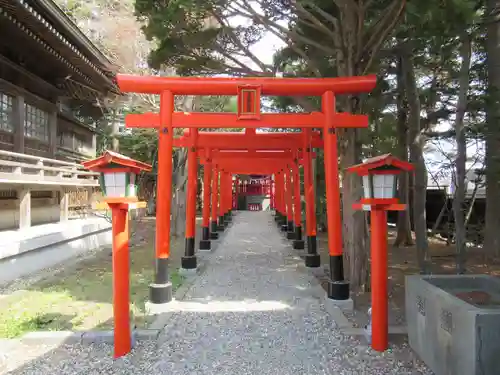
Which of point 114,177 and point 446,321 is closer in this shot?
point 446,321

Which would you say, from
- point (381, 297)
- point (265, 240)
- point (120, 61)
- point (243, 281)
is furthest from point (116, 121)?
point (381, 297)

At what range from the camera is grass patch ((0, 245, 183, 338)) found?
5.03 m

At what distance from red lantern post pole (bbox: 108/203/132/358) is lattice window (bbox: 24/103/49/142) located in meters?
7.46

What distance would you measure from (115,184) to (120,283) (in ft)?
3.39

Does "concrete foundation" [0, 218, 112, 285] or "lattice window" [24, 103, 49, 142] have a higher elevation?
"lattice window" [24, 103, 49, 142]

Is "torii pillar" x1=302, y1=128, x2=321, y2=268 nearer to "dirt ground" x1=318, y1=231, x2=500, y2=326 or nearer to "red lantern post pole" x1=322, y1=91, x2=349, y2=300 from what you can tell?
"dirt ground" x1=318, y1=231, x2=500, y2=326

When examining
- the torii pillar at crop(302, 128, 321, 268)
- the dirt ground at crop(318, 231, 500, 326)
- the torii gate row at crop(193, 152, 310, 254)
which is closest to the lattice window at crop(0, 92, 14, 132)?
the torii gate row at crop(193, 152, 310, 254)

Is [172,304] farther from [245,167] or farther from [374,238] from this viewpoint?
[245,167]

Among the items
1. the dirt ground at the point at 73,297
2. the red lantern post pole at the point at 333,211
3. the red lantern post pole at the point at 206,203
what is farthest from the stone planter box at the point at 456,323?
the red lantern post pole at the point at 206,203

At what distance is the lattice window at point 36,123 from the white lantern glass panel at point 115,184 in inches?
290

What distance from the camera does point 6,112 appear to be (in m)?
8.98

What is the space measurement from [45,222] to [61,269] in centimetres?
346

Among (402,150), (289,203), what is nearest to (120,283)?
(402,150)

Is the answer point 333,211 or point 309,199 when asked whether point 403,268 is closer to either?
point 309,199
